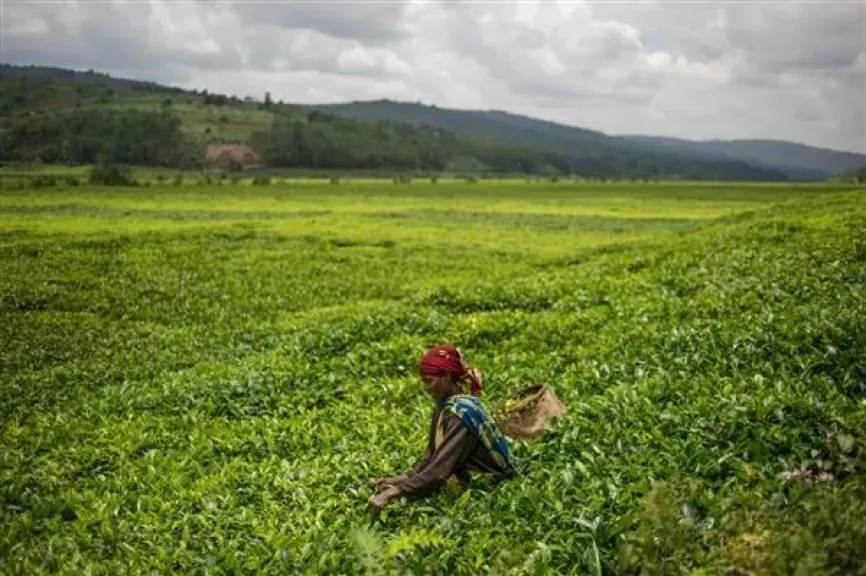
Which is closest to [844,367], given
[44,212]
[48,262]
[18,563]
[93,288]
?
[18,563]

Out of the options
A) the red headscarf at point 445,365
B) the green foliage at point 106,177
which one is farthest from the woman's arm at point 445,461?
the green foliage at point 106,177

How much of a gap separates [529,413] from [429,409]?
3.29m

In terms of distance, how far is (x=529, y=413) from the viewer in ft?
42.0

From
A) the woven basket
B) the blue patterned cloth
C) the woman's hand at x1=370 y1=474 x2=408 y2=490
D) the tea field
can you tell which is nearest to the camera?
the tea field

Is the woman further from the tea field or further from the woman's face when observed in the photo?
the tea field

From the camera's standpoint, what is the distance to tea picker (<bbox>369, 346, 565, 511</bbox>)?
973cm

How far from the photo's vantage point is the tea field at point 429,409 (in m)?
8.44

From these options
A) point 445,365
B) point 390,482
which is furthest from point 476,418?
point 390,482

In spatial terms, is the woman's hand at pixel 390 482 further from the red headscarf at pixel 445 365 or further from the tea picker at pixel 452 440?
the red headscarf at pixel 445 365

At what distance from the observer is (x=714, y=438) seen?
10.2 meters

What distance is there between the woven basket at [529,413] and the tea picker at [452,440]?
6.48 ft

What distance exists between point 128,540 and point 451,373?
5279mm

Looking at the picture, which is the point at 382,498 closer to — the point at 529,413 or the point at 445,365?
the point at 445,365

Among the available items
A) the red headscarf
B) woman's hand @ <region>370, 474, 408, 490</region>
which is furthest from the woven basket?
woman's hand @ <region>370, 474, 408, 490</region>
